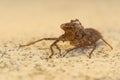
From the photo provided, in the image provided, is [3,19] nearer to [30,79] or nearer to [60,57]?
[60,57]

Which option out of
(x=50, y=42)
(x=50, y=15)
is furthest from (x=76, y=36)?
(x=50, y=15)

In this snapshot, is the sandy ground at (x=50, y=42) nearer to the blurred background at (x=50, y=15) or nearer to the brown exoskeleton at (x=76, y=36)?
the blurred background at (x=50, y=15)

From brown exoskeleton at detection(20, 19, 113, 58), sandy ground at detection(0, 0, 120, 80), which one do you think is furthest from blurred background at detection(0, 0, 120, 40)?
brown exoskeleton at detection(20, 19, 113, 58)

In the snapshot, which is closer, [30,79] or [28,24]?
[30,79]

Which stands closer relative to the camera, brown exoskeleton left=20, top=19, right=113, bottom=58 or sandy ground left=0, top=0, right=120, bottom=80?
sandy ground left=0, top=0, right=120, bottom=80

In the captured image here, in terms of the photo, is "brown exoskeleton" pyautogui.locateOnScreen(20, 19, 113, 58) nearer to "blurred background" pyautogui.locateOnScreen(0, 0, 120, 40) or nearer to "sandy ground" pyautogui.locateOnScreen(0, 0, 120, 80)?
"sandy ground" pyautogui.locateOnScreen(0, 0, 120, 80)

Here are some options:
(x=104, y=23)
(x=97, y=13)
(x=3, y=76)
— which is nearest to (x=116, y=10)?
(x=97, y=13)

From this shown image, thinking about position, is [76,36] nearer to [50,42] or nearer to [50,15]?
[50,42]

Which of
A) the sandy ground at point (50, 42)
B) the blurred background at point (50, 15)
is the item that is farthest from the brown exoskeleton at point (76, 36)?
the blurred background at point (50, 15)
